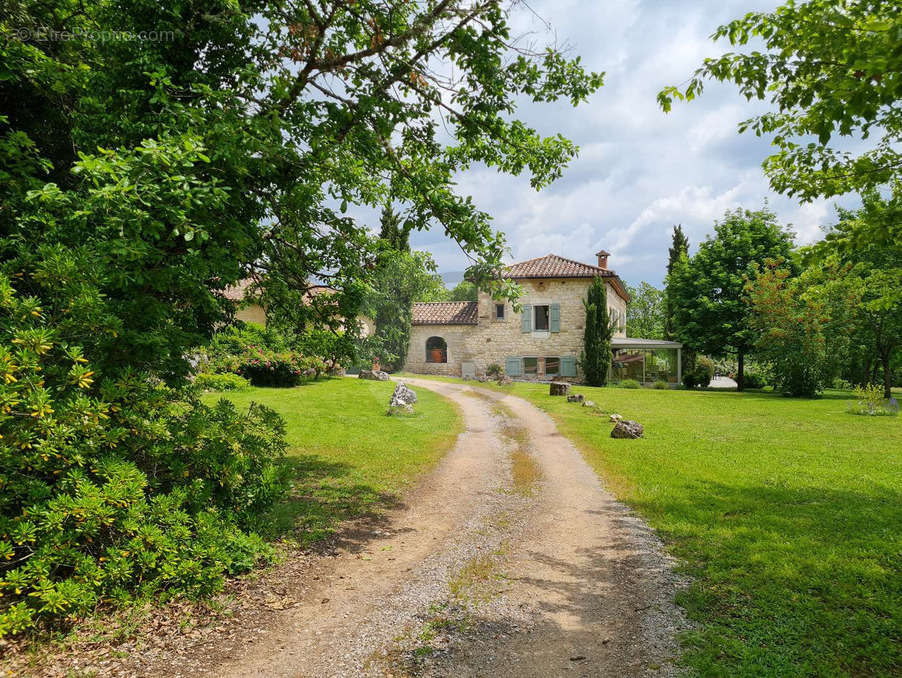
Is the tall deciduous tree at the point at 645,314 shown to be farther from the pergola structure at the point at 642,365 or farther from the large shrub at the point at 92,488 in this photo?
the large shrub at the point at 92,488

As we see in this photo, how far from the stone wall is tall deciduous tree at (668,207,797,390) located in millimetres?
5110

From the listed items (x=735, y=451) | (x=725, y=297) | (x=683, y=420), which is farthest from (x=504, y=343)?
(x=735, y=451)

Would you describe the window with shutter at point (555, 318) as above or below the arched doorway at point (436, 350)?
above

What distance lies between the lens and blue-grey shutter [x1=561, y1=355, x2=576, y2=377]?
3155 cm

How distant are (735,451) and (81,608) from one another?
1235 cm

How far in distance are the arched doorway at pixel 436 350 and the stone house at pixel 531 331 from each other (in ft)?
0.98

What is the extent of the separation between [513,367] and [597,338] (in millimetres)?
6138

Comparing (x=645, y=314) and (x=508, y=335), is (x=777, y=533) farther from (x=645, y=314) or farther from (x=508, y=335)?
(x=645, y=314)

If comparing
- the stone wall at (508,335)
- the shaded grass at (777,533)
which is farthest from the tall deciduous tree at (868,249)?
the stone wall at (508,335)

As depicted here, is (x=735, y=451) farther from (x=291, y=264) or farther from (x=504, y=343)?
(x=504, y=343)

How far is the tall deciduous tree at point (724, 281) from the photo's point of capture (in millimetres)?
30938

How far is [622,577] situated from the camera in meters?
4.94

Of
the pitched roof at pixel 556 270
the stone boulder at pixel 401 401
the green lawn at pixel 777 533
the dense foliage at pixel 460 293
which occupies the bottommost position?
the green lawn at pixel 777 533

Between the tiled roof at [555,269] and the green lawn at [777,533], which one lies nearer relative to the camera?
the green lawn at [777,533]
